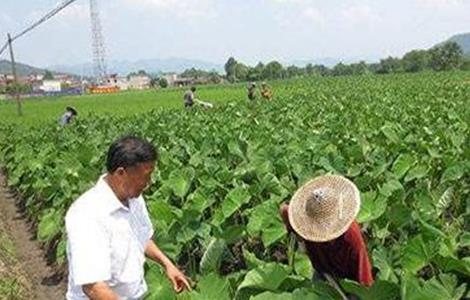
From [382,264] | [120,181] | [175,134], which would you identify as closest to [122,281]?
[120,181]

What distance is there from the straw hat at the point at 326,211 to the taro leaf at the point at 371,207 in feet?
7.21

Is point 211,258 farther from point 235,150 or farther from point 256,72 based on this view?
point 256,72

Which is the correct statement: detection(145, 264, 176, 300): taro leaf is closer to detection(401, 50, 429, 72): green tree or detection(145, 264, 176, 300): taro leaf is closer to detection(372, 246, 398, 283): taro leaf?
detection(372, 246, 398, 283): taro leaf

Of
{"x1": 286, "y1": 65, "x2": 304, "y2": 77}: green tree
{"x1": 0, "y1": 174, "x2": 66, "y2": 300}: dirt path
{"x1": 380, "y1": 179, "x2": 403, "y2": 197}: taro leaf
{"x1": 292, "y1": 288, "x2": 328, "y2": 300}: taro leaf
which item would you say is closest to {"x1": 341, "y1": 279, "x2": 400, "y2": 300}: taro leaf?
{"x1": 292, "y1": 288, "x2": 328, "y2": 300}: taro leaf

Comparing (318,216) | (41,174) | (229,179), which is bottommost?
(41,174)

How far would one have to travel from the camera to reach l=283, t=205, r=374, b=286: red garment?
152 inches

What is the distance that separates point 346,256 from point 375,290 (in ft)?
0.96

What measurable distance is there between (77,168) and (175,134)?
14.5 feet

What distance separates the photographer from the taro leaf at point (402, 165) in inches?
305

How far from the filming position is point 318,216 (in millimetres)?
3711

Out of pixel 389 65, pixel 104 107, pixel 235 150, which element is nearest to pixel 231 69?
pixel 389 65

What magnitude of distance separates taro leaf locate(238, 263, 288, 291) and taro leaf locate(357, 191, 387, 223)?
5.38 feet

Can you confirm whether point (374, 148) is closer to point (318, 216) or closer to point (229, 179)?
point (229, 179)

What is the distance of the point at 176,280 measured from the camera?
4594 millimetres
